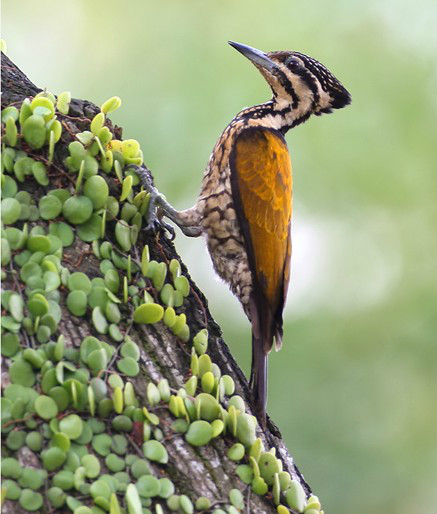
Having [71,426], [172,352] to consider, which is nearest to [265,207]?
[172,352]

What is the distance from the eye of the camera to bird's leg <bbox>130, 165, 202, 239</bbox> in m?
2.58

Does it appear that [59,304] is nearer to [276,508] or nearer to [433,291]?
[276,508]

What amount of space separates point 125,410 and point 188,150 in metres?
3.36

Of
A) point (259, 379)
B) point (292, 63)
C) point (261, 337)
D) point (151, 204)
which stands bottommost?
point (259, 379)

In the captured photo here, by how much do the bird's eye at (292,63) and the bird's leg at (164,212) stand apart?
2.61 ft

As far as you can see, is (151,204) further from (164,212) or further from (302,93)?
(302,93)

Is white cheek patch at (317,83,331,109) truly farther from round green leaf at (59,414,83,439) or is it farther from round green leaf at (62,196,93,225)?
round green leaf at (59,414,83,439)

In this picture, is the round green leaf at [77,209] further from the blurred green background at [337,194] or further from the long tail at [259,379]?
the blurred green background at [337,194]

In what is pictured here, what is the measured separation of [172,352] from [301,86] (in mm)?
1695

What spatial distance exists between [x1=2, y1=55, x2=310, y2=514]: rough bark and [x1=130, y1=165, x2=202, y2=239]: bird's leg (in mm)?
65

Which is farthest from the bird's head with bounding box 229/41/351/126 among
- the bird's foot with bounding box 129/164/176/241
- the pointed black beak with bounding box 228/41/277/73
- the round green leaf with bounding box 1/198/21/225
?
the round green leaf with bounding box 1/198/21/225

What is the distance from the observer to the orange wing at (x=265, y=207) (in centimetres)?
310

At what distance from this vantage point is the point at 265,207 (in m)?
3.19

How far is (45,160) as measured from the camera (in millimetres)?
2316
